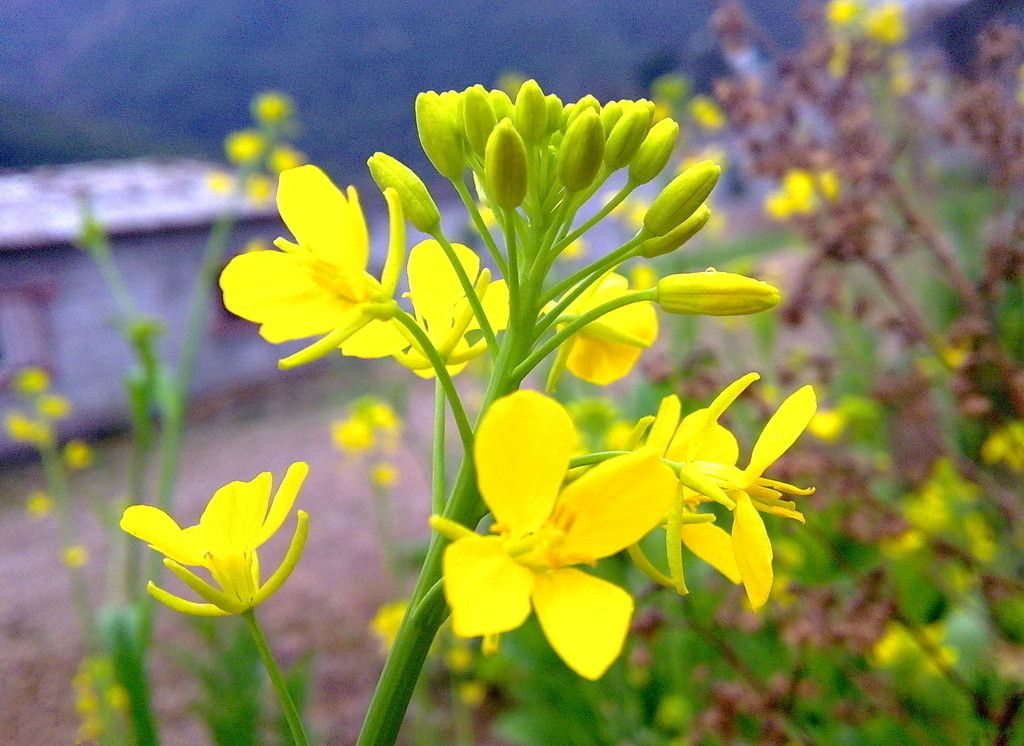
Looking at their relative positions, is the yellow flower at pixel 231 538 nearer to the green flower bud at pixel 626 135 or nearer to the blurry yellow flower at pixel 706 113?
the green flower bud at pixel 626 135

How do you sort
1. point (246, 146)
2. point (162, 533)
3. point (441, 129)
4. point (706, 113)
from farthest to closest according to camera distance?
point (706, 113)
point (246, 146)
point (441, 129)
point (162, 533)

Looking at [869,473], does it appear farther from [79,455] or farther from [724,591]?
[79,455]

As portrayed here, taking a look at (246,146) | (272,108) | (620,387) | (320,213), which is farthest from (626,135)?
(620,387)

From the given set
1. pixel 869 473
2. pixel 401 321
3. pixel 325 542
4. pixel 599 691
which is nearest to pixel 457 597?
pixel 401 321

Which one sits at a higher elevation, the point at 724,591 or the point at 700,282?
the point at 700,282

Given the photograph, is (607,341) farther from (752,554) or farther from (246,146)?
(246,146)

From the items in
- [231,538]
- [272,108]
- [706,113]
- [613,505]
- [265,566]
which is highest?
[272,108]
